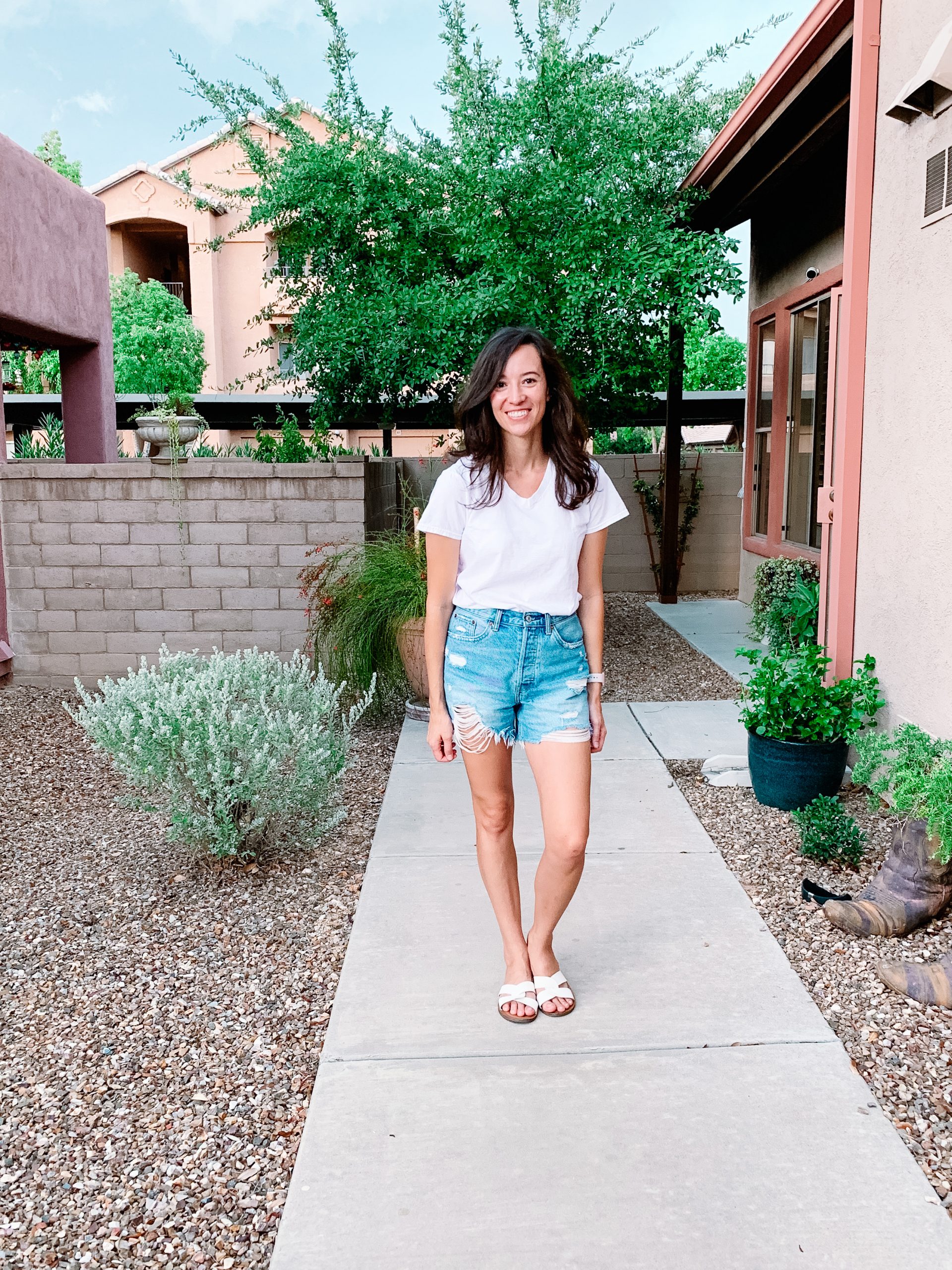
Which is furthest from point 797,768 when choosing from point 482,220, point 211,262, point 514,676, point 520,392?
point 211,262

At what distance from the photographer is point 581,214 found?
6516 millimetres

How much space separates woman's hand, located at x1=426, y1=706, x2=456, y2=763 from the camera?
2695 millimetres

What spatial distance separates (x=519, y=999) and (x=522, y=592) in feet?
3.45

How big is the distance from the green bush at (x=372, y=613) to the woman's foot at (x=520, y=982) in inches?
124

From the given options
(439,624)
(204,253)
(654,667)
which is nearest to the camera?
(439,624)

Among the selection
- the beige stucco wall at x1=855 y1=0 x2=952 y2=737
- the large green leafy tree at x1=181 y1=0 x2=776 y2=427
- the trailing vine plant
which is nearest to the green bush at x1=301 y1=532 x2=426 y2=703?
the large green leafy tree at x1=181 y1=0 x2=776 y2=427

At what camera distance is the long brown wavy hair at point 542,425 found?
2.59 m

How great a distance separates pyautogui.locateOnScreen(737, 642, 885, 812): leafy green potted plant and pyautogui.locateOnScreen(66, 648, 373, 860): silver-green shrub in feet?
5.72

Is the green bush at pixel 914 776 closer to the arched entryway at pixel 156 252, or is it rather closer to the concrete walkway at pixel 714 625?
the concrete walkway at pixel 714 625

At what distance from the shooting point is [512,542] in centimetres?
256

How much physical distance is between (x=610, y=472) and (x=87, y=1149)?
9.75 m

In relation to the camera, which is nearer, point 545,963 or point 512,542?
point 512,542

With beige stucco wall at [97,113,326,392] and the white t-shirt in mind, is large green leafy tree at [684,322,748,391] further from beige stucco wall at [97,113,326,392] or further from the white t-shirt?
the white t-shirt

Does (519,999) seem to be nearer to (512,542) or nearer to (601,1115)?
(601,1115)
